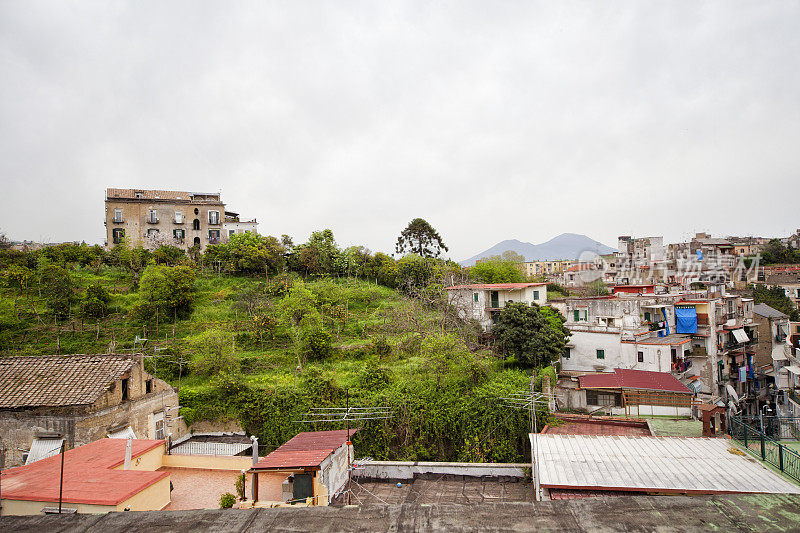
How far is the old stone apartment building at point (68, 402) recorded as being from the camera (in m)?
11.2

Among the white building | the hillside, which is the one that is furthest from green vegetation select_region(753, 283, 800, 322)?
the hillside

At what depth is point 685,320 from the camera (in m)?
20.8

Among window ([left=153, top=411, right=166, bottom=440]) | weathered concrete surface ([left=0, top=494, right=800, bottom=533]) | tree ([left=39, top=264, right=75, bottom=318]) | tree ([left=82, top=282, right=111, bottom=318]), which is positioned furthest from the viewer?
tree ([left=82, top=282, right=111, bottom=318])

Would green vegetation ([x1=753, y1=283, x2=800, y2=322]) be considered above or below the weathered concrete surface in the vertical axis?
below

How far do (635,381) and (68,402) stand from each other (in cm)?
1778

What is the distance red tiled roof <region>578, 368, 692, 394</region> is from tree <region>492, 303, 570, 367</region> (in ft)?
7.81

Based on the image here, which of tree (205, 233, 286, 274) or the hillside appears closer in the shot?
the hillside

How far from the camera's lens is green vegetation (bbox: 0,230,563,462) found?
563 inches

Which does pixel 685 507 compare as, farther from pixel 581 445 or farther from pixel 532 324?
pixel 532 324

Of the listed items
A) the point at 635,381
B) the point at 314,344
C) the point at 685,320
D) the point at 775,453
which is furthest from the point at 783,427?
the point at 314,344

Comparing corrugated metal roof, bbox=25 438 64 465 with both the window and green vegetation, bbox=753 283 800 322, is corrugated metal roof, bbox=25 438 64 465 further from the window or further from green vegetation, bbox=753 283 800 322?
green vegetation, bbox=753 283 800 322

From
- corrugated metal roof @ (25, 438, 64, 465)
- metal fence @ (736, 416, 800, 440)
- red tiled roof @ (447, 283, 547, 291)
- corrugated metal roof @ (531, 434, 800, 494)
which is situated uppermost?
red tiled roof @ (447, 283, 547, 291)

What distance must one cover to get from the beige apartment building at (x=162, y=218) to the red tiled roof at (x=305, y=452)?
28.6m

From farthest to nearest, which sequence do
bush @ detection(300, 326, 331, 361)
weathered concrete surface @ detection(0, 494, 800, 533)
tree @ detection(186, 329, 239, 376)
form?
bush @ detection(300, 326, 331, 361)
tree @ detection(186, 329, 239, 376)
weathered concrete surface @ detection(0, 494, 800, 533)
